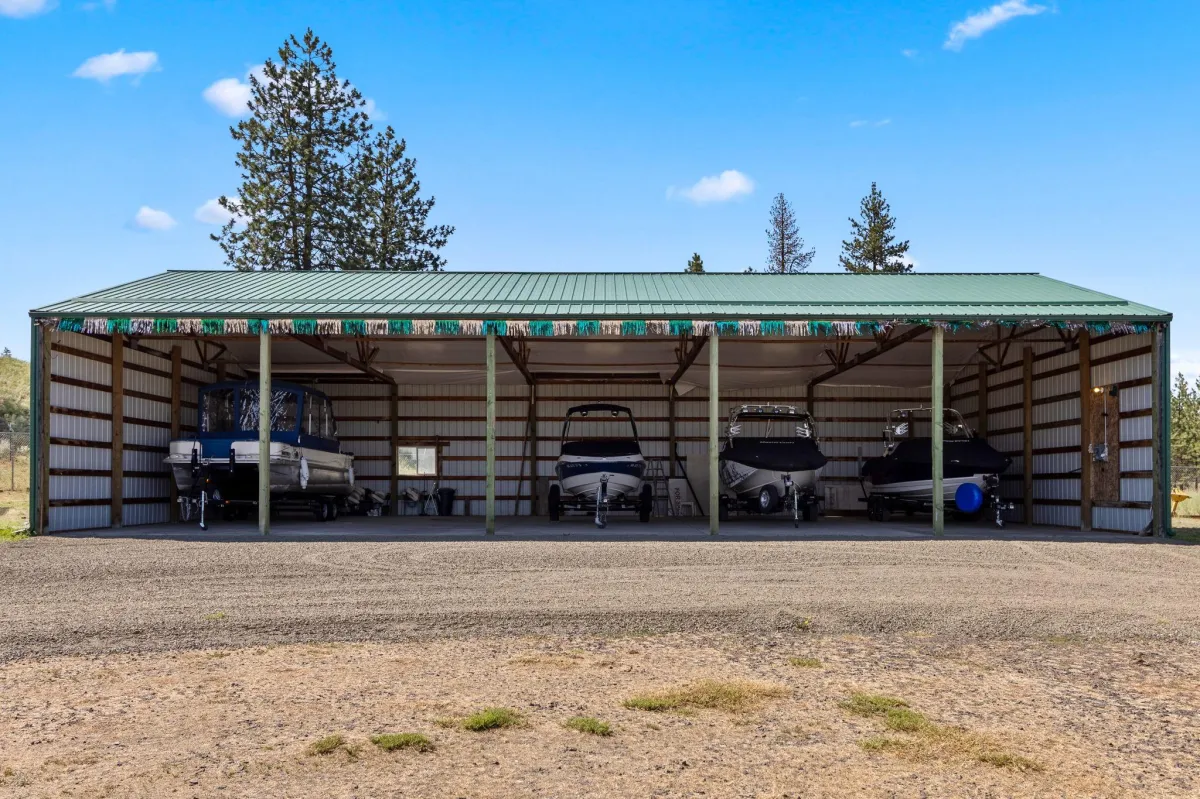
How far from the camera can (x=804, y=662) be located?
6.13 m

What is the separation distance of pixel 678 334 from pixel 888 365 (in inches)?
295

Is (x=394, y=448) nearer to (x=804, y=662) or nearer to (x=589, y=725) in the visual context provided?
(x=804, y=662)

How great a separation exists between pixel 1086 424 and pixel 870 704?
13.4m

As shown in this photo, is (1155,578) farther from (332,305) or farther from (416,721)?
(332,305)

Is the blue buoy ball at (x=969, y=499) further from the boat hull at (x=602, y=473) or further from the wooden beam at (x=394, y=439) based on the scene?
the wooden beam at (x=394, y=439)

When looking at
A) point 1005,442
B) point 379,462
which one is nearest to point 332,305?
point 379,462

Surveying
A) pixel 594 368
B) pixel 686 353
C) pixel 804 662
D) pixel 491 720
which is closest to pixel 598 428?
pixel 594 368

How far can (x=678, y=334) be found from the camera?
15.2 metres

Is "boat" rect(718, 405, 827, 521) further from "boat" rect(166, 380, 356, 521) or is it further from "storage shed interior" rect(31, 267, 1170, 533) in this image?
"boat" rect(166, 380, 356, 521)

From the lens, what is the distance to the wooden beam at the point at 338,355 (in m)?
17.9

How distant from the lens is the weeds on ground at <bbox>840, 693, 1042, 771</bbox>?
4316mm

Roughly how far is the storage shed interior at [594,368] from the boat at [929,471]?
3.56 feet

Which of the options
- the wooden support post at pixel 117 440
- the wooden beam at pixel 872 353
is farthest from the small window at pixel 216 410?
the wooden beam at pixel 872 353

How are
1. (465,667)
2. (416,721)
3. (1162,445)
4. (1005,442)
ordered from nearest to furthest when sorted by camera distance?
(416,721) < (465,667) < (1162,445) < (1005,442)
